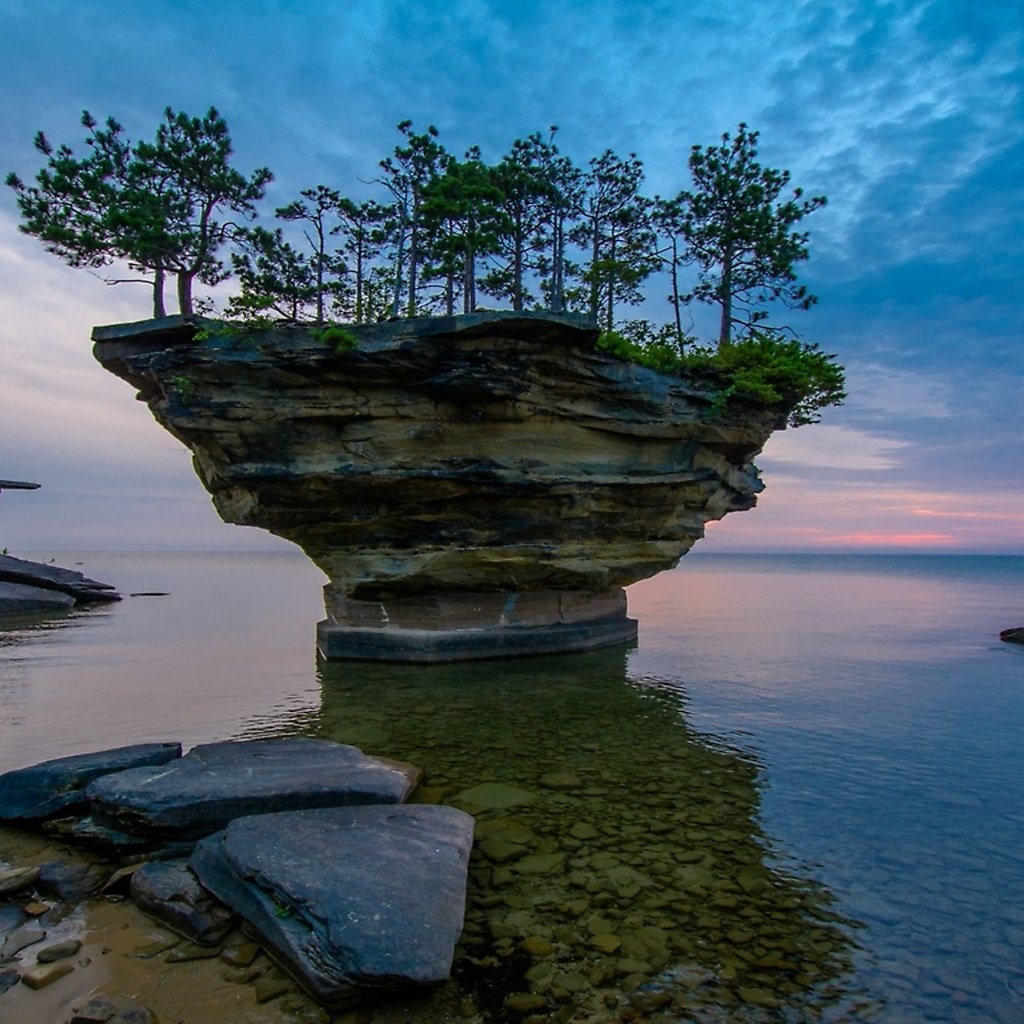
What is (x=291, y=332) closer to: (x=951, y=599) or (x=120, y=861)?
(x=120, y=861)

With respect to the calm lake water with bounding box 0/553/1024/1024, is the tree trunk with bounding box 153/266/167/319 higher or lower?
higher

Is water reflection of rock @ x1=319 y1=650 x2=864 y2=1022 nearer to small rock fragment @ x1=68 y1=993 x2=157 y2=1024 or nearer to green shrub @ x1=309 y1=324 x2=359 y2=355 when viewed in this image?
small rock fragment @ x1=68 y1=993 x2=157 y2=1024

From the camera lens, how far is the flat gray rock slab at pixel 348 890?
3814 mm

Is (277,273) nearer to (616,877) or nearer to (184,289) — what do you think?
(184,289)

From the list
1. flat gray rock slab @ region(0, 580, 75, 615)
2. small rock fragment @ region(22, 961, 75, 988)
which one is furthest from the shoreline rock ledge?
flat gray rock slab @ region(0, 580, 75, 615)

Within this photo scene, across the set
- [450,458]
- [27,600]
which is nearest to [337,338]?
[450,458]

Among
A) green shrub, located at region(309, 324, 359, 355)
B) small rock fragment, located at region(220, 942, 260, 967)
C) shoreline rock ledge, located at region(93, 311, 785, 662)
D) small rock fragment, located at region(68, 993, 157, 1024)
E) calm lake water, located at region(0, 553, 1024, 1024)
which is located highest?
green shrub, located at region(309, 324, 359, 355)

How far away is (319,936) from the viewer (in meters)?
4.07

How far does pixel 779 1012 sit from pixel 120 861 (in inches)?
220

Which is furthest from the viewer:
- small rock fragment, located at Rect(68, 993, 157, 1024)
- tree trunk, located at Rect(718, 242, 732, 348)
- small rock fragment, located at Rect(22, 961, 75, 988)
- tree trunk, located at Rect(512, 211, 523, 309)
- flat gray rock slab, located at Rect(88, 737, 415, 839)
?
tree trunk, located at Rect(512, 211, 523, 309)

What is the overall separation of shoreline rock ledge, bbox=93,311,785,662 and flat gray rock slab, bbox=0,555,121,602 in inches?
976

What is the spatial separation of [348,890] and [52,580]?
131 feet

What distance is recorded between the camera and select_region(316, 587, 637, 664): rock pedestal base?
54.9 feet

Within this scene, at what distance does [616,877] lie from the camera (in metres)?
5.61
